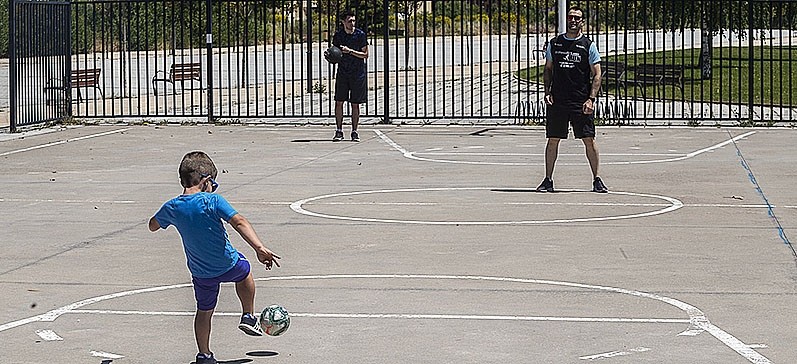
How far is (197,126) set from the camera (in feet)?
78.1

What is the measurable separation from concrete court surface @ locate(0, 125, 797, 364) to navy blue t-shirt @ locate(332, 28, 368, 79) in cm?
181

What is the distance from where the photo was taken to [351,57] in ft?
66.8

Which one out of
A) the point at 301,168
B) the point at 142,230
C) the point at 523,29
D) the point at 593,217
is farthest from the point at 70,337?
the point at 523,29

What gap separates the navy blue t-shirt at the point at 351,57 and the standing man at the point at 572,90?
6.05 metres

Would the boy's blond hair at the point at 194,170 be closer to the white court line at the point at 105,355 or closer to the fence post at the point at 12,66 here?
the white court line at the point at 105,355

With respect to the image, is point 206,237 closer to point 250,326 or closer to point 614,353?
point 250,326

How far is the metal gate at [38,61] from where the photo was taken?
72.3 feet

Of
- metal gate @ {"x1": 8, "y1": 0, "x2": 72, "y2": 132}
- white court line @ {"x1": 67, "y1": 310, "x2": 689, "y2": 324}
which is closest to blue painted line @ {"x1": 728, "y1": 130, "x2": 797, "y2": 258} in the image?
white court line @ {"x1": 67, "y1": 310, "x2": 689, "y2": 324}

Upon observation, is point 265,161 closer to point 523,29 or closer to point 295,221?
point 295,221

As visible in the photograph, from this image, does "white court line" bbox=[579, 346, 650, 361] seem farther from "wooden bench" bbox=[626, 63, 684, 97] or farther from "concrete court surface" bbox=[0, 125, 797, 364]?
"wooden bench" bbox=[626, 63, 684, 97]

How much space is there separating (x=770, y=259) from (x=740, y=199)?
364 centimetres

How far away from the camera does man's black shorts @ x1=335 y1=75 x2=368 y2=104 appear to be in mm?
20297

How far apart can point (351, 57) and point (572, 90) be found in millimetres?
6316

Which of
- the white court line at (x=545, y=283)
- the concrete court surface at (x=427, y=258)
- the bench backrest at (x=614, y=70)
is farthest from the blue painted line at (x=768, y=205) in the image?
the bench backrest at (x=614, y=70)
